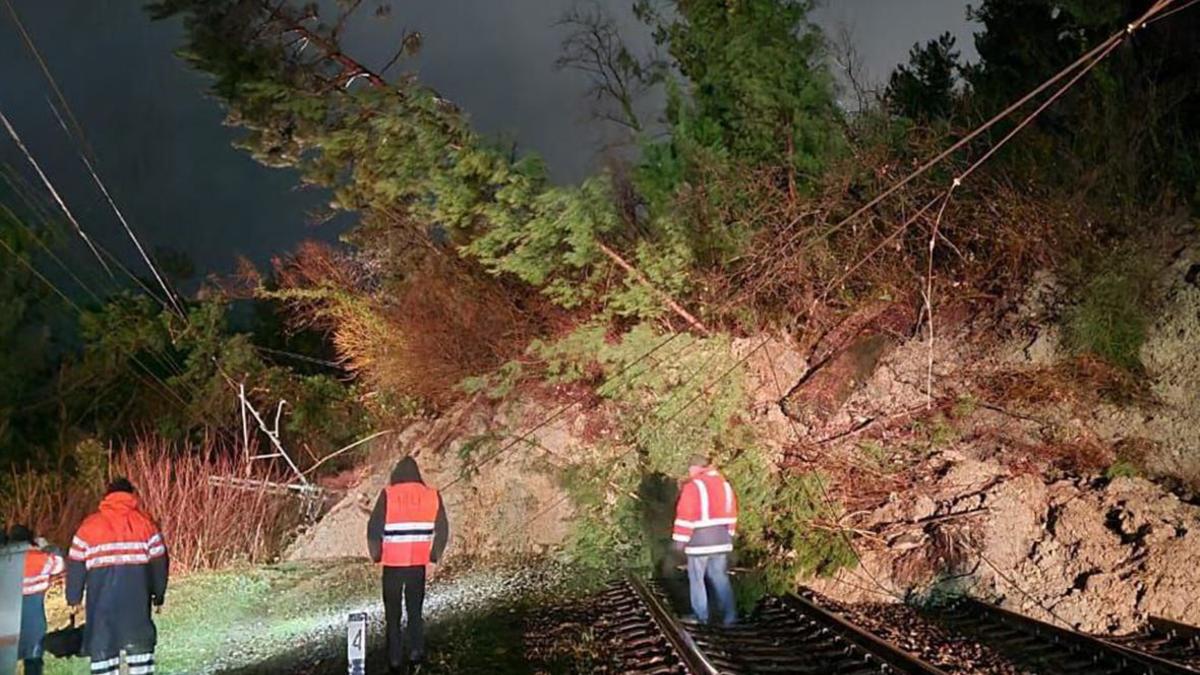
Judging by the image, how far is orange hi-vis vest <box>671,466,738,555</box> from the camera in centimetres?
1198

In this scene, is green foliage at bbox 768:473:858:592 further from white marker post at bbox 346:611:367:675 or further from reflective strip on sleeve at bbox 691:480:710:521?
white marker post at bbox 346:611:367:675

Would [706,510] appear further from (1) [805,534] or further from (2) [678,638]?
(1) [805,534]

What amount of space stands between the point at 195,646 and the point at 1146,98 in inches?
695

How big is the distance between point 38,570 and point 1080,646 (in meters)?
10.1

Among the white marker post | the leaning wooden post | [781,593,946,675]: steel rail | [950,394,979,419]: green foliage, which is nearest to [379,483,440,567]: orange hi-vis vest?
the white marker post

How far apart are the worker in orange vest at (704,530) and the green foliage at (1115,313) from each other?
7.67 metres

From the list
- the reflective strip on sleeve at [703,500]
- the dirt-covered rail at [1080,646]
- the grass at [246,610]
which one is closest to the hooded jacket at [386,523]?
the grass at [246,610]

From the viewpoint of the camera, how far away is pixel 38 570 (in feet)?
31.9

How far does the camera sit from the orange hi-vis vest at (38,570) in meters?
9.64

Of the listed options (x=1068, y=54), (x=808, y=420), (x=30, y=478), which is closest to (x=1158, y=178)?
(x=1068, y=54)

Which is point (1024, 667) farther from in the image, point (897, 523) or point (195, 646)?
point (195, 646)

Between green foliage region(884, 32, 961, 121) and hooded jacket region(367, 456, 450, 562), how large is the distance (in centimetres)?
1594

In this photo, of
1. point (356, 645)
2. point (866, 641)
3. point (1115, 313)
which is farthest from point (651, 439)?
point (356, 645)

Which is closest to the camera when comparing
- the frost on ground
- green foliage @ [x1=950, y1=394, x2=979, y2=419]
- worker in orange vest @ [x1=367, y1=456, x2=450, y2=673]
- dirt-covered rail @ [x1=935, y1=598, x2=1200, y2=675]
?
dirt-covered rail @ [x1=935, y1=598, x2=1200, y2=675]
